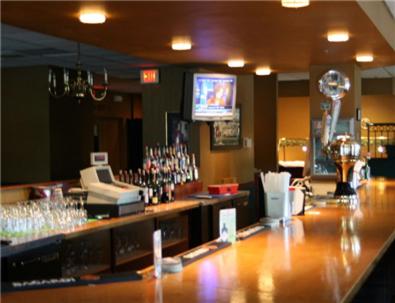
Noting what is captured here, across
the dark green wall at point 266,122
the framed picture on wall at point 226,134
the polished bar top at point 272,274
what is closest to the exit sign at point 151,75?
the framed picture on wall at point 226,134

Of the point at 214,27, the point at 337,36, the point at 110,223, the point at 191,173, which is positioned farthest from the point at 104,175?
the point at 337,36

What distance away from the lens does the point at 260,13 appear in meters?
4.75

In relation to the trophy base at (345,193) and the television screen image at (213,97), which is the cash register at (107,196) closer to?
the trophy base at (345,193)

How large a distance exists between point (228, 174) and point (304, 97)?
7377mm

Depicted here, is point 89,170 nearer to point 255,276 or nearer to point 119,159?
point 255,276

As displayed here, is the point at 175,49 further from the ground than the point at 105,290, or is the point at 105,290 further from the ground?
the point at 175,49

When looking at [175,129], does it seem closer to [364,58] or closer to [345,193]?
[364,58]

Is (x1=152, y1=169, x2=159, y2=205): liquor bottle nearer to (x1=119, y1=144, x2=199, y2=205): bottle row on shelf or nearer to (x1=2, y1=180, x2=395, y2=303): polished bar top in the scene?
(x1=119, y1=144, x2=199, y2=205): bottle row on shelf

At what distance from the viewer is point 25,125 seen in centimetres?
1103

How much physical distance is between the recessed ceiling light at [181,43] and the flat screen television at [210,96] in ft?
3.05

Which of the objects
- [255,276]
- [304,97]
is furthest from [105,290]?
[304,97]

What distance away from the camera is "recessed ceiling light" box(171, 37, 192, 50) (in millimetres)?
6025

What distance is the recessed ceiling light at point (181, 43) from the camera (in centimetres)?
602

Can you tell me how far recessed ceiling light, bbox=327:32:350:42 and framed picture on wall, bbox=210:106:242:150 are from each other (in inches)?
141
